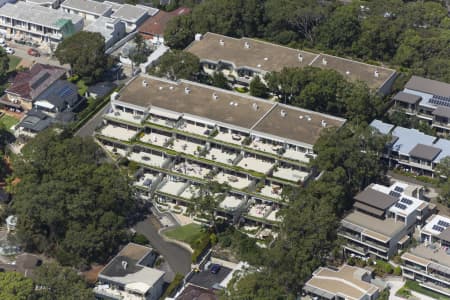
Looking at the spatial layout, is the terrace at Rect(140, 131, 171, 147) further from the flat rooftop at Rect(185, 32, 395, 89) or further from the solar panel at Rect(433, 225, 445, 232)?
the solar panel at Rect(433, 225, 445, 232)

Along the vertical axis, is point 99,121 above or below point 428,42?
below

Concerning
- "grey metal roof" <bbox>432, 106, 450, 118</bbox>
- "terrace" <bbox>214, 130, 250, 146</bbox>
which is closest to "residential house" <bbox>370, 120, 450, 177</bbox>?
"grey metal roof" <bbox>432, 106, 450, 118</bbox>

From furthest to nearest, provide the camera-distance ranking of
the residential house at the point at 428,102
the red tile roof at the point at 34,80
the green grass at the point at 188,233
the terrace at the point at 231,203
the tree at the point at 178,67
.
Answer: the red tile roof at the point at 34,80 < the tree at the point at 178,67 < the residential house at the point at 428,102 < the terrace at the point at 231,203 < the green grass at the point at 188,233

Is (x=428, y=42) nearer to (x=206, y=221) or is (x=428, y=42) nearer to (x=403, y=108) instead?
(x=403, y=108)

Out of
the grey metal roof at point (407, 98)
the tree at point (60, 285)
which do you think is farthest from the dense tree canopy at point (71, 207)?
the grey metal roof at point (407, 98)

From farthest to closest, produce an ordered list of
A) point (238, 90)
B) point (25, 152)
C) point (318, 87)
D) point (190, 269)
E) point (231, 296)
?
point (238, 90), point (318, 87), point (25, 152), point (190, 269), point (231, 296)

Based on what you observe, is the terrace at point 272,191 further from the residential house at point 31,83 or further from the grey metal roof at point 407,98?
the residential house at point 31,83

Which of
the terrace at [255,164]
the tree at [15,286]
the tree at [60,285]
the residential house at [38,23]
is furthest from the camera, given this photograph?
the residential house at [38,23]

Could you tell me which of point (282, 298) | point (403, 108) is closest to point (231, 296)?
point (282, 298)
